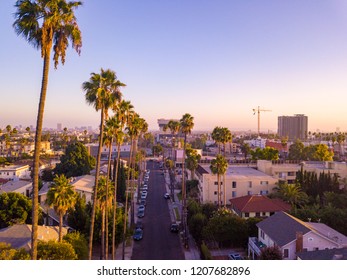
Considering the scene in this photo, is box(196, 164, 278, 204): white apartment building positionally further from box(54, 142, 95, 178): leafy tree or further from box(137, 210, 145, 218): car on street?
box(54, 142, 95, 178): leafy tree

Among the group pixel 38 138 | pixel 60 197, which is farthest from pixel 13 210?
pixel 38 138

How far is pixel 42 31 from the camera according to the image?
Answer: 575 inches

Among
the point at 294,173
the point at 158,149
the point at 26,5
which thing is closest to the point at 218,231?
the point at 26,5

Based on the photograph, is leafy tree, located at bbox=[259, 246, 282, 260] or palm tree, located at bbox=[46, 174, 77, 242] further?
palm tree, located at bbox=[46, 174, 77, 242]

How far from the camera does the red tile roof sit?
41375 millimetres

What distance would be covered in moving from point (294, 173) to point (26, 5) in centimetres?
5775

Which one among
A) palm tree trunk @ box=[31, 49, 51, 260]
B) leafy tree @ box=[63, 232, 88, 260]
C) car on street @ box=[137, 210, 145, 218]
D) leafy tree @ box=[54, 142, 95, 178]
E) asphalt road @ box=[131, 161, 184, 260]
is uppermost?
palm tree trunk @ box=[31, 49, 51, 260]

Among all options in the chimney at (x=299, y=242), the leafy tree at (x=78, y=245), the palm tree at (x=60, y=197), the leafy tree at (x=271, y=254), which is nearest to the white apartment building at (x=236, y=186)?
the chimney at (x=299, y=242)

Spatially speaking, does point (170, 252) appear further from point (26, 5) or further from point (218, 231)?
point (26, 5)

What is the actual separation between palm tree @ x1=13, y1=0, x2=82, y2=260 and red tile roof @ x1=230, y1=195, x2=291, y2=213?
31.9 meters

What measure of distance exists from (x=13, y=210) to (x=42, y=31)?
2830cm

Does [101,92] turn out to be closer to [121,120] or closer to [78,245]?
[121,120]

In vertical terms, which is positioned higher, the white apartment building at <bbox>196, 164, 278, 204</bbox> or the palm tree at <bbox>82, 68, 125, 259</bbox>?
the palm tree at <bbox>82, 68, 125, 259</bbox>

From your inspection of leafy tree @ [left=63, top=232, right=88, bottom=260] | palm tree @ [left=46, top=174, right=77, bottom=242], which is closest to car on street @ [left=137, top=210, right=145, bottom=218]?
leafy tree @ [left=63, top=232, right=88, bottom=260]
